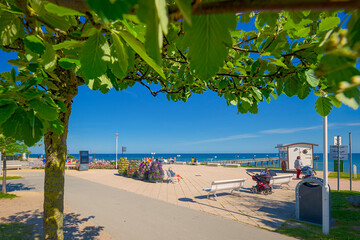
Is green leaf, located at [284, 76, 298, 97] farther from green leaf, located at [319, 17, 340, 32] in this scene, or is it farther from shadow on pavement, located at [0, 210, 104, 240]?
shadow on pavement, located at [0, 210, 104, 240]

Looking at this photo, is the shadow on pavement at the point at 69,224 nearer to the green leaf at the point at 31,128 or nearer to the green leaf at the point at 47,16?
the green leaf at the point at 31,128

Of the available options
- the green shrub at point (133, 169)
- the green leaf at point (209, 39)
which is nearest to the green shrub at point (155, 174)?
the green shrub at point (133, 169)

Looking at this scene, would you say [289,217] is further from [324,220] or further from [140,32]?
[140,32]

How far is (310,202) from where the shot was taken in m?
6.70

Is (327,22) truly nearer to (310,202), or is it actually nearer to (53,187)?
(53,187)

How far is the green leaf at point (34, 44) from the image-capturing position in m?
1.05

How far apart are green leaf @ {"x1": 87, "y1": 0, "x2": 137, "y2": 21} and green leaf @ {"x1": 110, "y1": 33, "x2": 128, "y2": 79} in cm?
47

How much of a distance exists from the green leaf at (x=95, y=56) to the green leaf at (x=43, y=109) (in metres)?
0.41

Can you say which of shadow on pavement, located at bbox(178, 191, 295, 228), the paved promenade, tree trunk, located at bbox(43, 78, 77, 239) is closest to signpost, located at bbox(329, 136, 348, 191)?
shadow on pavement, located at bbox(178, 191, 295, 228)

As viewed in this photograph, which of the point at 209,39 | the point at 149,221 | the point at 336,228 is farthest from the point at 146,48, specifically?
the point at 336,228

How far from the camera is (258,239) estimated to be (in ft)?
17.5

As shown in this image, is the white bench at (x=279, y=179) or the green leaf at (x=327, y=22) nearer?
the green leaf at (x=327, y=22)

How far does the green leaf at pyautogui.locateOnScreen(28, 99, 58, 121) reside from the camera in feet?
3.64

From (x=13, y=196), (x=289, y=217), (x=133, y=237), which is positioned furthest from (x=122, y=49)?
(x=13, y=196)
